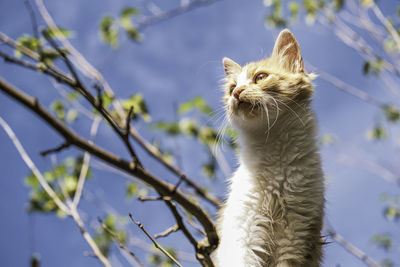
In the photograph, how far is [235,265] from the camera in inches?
52.2

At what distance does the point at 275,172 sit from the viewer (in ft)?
4.95

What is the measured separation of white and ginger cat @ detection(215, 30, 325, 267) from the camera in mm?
1375

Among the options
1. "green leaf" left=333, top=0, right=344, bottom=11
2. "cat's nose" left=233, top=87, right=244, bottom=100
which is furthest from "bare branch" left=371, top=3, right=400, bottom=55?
"cat's nose" left=233, top=87, right=244, bottom=100

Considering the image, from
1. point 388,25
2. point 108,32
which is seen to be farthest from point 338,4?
point 108,32

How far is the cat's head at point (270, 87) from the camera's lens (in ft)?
5.20

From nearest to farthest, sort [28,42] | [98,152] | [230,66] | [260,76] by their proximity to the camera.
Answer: [98,152], [260,76], [230,66], [28,42]

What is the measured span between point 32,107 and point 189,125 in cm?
220

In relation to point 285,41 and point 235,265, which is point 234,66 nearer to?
point 285,41

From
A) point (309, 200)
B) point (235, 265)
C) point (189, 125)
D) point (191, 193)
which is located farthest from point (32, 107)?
point (189, 125)

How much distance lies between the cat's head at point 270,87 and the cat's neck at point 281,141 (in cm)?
5

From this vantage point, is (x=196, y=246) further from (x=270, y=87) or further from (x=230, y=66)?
(x=230, y=66)

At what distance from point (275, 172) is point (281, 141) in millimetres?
173

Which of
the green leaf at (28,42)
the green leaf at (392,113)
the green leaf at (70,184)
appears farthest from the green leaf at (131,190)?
the green leaf at (392,113)

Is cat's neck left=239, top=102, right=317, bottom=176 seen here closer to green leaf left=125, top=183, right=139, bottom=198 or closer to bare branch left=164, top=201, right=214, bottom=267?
bare branch left=164, top=201, right=214, bottom=267
